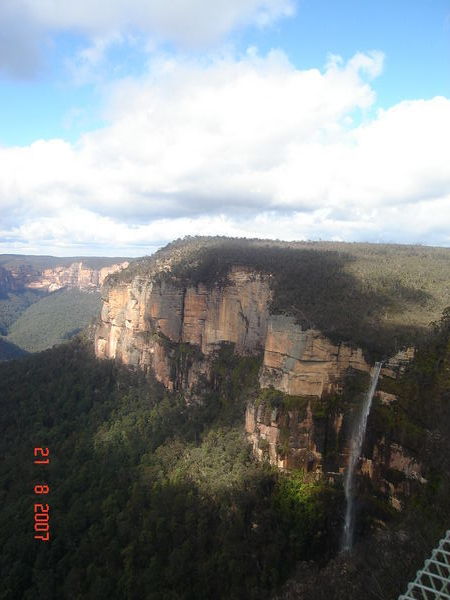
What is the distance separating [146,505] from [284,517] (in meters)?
7.92

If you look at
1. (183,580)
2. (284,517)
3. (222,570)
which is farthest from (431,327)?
(183,580)

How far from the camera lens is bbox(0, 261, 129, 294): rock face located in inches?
4791

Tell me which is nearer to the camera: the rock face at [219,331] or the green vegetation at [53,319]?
the rock face at [219,331]

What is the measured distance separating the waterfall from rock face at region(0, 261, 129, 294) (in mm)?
102658

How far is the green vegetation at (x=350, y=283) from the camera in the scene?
25172 millimetres

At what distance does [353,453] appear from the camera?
80.2 feet

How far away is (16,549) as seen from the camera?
85.1 ft

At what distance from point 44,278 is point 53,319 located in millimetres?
24536

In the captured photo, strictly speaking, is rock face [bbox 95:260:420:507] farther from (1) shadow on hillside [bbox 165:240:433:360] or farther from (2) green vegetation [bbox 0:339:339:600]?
(2) green vegetation [bbox 0:339:339:600]

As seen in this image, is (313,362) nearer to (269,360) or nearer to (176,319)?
(269,360)

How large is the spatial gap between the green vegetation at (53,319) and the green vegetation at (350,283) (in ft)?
194

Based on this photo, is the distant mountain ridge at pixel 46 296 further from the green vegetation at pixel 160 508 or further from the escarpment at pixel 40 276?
the green vegetation at pixel 160 508
